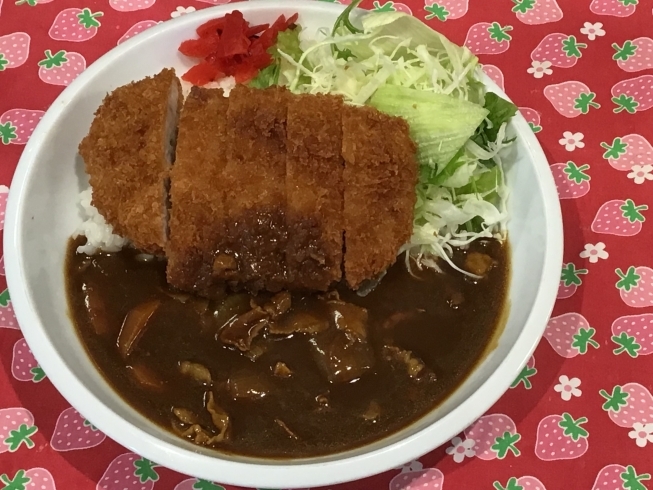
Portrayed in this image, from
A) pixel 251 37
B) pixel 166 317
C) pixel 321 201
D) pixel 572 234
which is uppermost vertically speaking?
pixel 251 37

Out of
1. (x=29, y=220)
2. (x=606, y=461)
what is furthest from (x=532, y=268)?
(x=29, y=220)

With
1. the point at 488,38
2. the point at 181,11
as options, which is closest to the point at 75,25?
the point at 181,11

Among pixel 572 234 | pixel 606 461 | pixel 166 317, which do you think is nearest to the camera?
pixel 606 461

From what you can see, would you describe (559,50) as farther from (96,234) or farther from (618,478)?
(96,234)

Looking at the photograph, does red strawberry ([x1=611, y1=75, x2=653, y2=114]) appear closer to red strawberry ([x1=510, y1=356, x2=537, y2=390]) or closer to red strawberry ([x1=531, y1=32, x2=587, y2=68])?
red strawberry ([x1=531, y1=32, x2=587, y2=68])

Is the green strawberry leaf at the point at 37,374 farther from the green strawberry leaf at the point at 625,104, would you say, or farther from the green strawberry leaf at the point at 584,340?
the green strawberry leaf at the point at 625,104

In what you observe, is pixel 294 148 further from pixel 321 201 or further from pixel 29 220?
pixel 29 220
